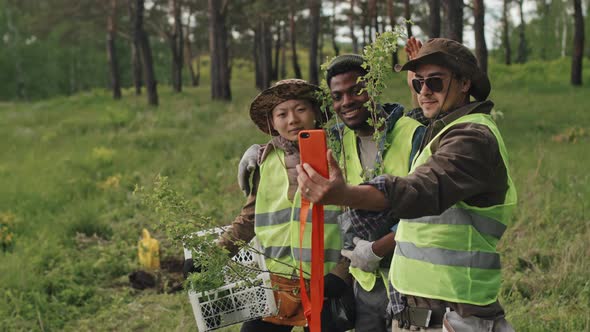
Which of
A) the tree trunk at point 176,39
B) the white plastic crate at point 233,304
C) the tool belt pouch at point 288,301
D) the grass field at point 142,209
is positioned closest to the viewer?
the white plastic crate at point 233,304

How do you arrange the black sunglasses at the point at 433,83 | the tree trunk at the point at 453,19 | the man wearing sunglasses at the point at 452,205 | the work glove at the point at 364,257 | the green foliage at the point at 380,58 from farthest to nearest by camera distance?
the tree trunk at the point at 453,19
the work glove at the point at 364,257
the green foliage at the point at 380,58
the black sunglasses at the point at 433,83
the man wearing sunglasses at the point at 452,205

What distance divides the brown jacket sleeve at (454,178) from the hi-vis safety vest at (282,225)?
42.1 inches

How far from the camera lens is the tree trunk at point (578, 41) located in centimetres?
2197

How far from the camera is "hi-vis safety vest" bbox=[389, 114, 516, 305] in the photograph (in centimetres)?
Result: 222

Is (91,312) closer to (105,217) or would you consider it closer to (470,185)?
(105,217)

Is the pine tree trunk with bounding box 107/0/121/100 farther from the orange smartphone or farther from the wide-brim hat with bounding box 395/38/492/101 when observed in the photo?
the orange smartphone

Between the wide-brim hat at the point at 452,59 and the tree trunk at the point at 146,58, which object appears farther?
the tree trunk at the point at 146,58

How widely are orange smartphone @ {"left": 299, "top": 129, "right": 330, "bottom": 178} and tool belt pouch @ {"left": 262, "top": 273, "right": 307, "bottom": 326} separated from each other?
1.46 meters

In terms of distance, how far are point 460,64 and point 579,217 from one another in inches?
193

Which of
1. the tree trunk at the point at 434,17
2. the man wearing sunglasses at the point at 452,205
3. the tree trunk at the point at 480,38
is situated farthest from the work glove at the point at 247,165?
the tree trunk at the point at 480,38

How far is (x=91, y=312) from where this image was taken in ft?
19.4

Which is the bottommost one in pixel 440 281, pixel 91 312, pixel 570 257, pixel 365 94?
Answer: pixel 91 312

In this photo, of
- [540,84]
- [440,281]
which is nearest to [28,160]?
[440,281]

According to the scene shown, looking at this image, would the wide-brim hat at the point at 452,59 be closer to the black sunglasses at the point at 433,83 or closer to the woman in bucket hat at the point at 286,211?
the black sunglasses at the point at 433,83
